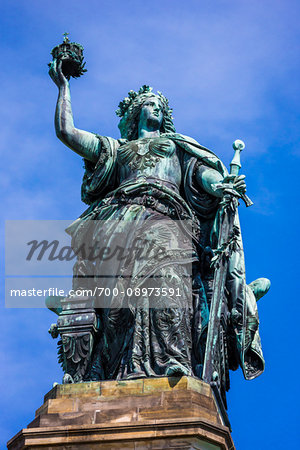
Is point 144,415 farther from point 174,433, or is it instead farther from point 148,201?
point 148,201

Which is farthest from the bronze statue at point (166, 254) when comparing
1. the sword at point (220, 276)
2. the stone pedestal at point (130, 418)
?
the stone pedestal at point (130, 418)

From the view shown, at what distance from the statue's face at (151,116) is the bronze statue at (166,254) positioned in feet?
0.05

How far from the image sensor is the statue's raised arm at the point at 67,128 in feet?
60.2

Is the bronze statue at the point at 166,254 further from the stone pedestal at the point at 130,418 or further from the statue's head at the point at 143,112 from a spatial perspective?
the stone pedestal at the point at 130,418

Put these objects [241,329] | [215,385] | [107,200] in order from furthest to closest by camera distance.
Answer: [107,200] → [241,329] → [215,385]

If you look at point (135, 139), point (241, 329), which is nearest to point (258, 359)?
point (241, 329)

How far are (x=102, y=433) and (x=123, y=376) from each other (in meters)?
1.28

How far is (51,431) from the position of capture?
14820 mm

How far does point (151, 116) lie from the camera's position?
1875 cm

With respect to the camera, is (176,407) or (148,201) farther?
(148,201)

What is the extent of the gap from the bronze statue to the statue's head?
2cm

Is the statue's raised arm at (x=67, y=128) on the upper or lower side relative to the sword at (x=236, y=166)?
upper

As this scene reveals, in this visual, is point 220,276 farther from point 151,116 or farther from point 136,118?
point 136,118

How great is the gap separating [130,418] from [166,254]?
290cm
